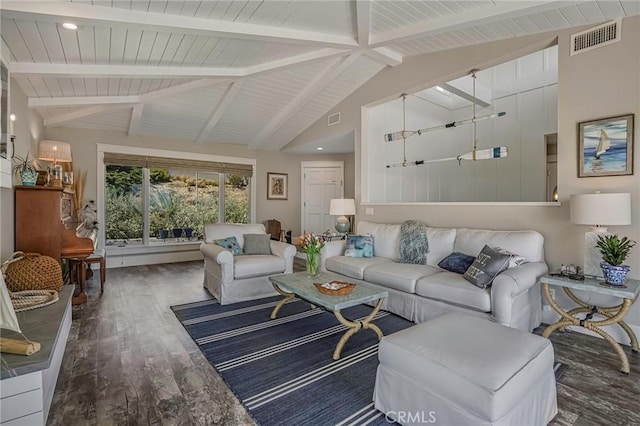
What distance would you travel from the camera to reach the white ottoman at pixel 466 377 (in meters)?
1.38

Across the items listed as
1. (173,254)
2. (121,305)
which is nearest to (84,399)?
(121,305)

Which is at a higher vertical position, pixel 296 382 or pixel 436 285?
pixel 436 285

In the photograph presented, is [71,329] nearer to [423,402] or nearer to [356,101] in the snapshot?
[423,402]

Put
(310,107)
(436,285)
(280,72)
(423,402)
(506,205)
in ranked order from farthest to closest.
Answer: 1. (310,107)
2. (280,72)
3. (506,205)
4. (436,285)
5. (423,402)

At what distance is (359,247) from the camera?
422cm

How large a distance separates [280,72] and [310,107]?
4.23 feet

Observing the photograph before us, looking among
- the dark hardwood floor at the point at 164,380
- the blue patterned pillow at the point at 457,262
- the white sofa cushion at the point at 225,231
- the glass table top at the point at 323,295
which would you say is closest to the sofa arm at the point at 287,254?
the white sofa cushion at the point at 225,231

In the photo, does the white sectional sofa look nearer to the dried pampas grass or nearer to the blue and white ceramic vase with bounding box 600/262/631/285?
the blue and white ceramic vase with bounding box 600/262/631/285

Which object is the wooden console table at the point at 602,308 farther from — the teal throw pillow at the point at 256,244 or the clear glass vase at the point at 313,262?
the teal throw pillow at the point at 256,244

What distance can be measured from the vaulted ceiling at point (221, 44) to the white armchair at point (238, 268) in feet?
7.01

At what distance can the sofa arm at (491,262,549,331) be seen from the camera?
8.19ft

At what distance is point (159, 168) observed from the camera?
20.6 feet

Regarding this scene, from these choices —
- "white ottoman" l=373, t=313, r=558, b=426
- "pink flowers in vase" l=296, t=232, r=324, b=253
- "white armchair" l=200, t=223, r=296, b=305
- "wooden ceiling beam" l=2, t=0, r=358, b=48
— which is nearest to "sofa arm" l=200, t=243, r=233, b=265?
"white armchair" l=200, t=223, r=296, b=305

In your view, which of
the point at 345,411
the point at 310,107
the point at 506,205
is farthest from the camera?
the point at 310,107
